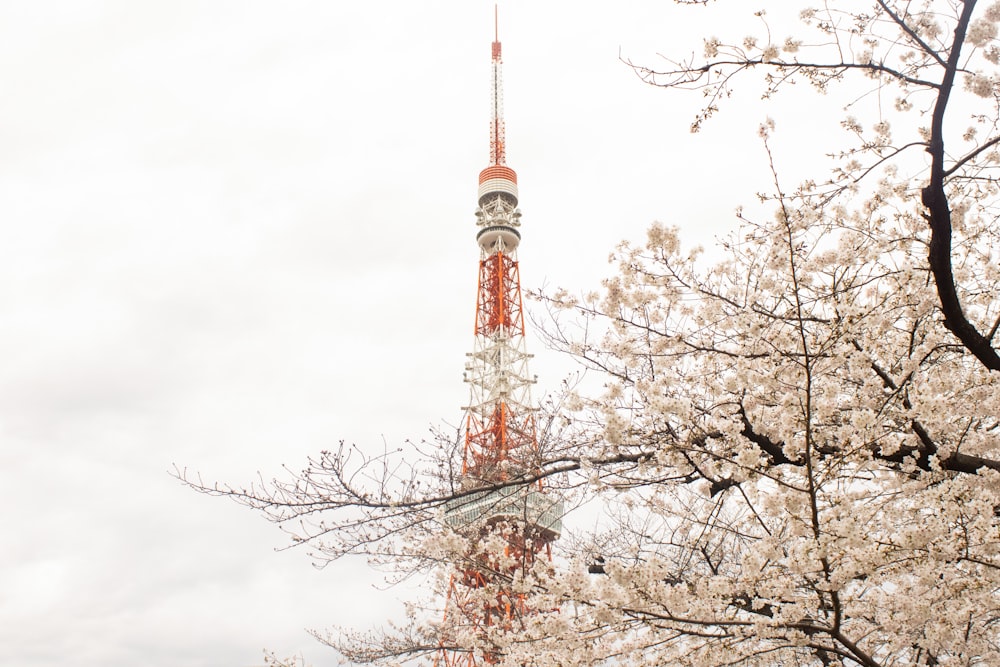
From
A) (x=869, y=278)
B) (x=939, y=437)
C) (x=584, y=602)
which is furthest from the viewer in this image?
(x=869, y=278)

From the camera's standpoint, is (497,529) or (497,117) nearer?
(497,529)

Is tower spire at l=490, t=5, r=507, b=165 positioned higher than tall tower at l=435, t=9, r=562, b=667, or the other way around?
tower spire at l=490, t=5, r=507, b=165

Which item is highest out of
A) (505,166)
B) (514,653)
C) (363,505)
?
(505,166)

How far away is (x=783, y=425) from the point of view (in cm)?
385

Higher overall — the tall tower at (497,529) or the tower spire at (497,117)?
the tower spire at (497,117)

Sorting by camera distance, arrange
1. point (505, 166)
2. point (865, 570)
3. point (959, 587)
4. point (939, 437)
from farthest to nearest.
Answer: point (505, 166), point (939, 437), point (959, 587), point (865, 570)

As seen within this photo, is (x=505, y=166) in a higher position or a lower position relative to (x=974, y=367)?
higher

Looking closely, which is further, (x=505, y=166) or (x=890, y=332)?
(x=505, y=166)

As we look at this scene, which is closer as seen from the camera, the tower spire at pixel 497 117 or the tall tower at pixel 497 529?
the tall tower at pixel 497 529

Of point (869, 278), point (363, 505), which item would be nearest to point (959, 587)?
point (869, 278)

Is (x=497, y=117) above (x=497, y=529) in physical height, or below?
above

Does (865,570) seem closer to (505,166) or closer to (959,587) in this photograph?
(959,587)

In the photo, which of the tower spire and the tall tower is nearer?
the tall tower

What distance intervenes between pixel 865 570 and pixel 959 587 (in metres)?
0.70
